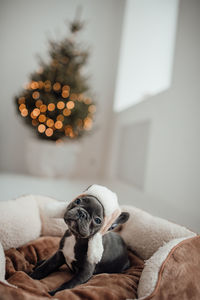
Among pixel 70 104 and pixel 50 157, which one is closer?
pixel 70 104

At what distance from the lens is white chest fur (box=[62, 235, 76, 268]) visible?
838 millimetres

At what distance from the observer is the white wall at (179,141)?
1.70 m

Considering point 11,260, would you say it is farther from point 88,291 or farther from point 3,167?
point 3,167

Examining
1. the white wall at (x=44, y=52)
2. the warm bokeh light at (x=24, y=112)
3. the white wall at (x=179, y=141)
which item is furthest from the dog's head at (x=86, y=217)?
the white wall at (x=44, y=52)

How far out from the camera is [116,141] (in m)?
3.45

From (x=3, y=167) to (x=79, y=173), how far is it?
1059mm

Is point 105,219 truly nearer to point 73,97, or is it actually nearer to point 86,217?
point 86,217

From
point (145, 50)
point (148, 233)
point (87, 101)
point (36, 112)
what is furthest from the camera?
point (145, 50)

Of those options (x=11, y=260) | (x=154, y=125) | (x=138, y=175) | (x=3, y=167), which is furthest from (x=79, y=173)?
(x=11, y=260)

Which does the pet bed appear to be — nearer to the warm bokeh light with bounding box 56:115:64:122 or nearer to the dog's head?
the dog's head

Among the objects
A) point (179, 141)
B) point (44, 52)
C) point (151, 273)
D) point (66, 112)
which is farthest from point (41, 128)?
point (151, 273)

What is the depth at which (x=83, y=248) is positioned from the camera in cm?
81

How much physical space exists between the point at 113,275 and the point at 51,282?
0.21m

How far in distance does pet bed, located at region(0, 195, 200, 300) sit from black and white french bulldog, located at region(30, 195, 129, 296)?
0.12ft
